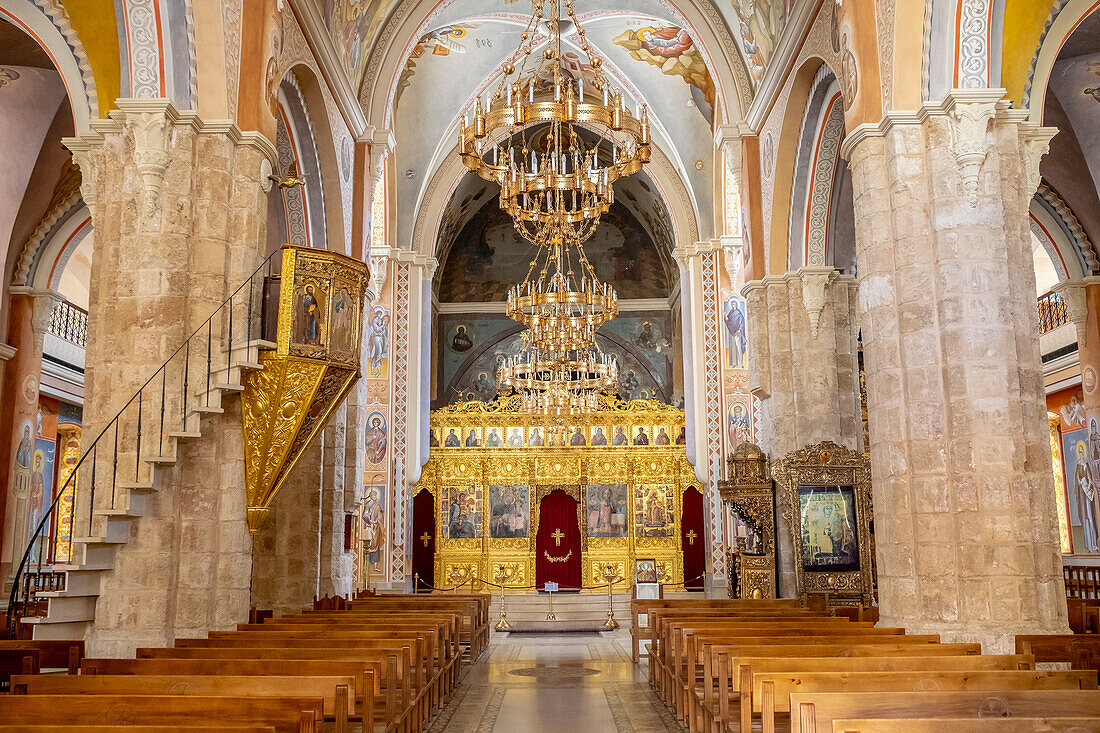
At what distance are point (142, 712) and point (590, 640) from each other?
11345 millimetres

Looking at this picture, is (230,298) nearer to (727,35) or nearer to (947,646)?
(947,646)

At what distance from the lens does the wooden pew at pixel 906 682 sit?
14.9 feet

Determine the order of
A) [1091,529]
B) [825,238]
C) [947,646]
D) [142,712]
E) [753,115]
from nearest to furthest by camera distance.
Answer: [142,712] → [947,646] → [825,238] → [753,115] → [1091,529]

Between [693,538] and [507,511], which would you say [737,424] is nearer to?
[693,538]

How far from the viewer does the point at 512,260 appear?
27719mm

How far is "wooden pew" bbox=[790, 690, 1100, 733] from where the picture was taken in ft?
12.4

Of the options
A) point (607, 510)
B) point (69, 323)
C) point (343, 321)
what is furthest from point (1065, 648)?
point (69, 323)

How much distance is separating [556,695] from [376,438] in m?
10.6

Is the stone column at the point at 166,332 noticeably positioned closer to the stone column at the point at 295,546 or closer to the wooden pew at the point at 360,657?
the wooden pew at the point at 360,657

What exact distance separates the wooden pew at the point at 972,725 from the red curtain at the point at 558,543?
18.6m

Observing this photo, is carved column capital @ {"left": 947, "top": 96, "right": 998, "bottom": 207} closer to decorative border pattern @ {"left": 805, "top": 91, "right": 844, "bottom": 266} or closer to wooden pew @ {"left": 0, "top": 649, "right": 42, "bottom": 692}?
decorative border pattern @ {"left": 805, "top": 91, "right": 844, "bottom": 266}

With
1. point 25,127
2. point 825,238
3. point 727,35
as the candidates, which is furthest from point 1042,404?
point 25,127

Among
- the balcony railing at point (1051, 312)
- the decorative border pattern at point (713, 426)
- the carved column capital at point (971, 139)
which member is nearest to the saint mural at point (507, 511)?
the decorative border pattern at point (713, 426)

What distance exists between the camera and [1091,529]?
17078 millimetres
